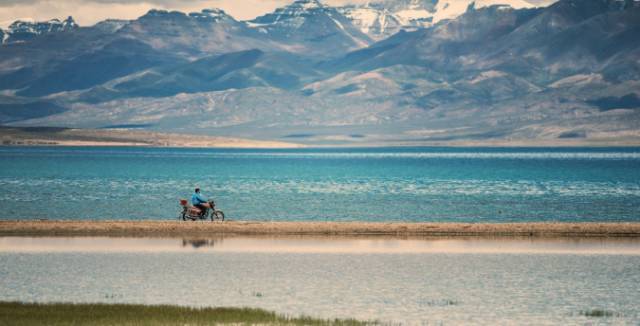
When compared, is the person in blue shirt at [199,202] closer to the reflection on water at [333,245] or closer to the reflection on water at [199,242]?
the reflection on water at [333,245]

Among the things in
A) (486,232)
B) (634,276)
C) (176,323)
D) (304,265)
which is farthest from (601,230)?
(176,323)

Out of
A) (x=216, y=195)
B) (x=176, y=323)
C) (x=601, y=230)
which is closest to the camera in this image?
(x=176, y=323)

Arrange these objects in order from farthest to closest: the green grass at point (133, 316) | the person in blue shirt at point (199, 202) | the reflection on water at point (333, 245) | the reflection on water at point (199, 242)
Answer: the person in blue shirt at point (199, 202), the reflection on water at point (199, 242), the reflection on water at point (333, 245), the green grass at point (133, 316)

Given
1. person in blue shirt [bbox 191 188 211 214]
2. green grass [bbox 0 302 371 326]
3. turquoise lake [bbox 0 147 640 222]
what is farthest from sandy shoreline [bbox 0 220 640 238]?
green grass [bbox 0 302 371 326]

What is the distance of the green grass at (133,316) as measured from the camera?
1107 inches

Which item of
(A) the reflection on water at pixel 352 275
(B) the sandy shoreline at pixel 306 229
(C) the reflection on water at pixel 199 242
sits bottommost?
(A) the reflection on water at pixel 352 275

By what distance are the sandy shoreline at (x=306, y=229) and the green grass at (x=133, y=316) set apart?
19.8 m

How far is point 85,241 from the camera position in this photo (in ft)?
155

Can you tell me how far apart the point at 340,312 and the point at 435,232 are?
2122cm

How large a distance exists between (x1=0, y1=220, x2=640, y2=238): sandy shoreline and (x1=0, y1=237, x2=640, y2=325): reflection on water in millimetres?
1913

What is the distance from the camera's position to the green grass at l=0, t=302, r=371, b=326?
28109mm

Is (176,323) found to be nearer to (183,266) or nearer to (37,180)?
(183,266)

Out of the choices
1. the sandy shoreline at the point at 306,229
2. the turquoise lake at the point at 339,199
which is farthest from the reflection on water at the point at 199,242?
the turquoise lake at the point at 339,199

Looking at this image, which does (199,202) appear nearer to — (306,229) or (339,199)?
(306,229)
